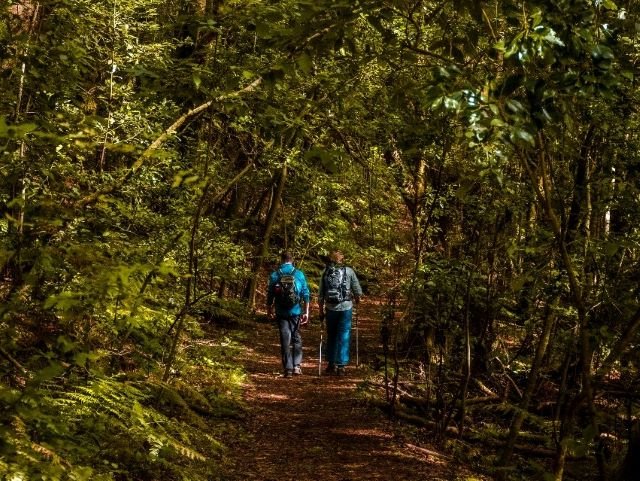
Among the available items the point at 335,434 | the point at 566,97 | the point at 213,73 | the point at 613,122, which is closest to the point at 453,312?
the point at 335,434

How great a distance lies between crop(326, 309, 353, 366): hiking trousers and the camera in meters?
11.1

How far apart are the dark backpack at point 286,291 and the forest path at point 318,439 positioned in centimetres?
141

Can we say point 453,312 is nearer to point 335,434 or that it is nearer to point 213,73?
point 335,434

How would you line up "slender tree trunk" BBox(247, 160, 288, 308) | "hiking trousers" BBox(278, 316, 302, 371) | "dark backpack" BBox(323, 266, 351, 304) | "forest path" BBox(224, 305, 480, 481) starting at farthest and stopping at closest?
"slender tree trunk" BBox(247, 160, 288, 308)
"dark backpack" BBox(323, 266, 351, 304)
"hiking trousers" BBox(278, 316, 302, 371)
"forest path" BBox(224, 305, 480, 481)

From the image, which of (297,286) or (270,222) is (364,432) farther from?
(270,222)

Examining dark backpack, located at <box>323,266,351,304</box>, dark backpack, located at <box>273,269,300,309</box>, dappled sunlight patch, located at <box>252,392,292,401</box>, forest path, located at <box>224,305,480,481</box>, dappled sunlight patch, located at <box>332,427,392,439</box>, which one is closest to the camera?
forest path, located at <box>224,305,480,481</box>

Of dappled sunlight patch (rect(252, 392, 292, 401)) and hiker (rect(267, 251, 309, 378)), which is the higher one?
hiker (rect(267, 251, 309, 378))

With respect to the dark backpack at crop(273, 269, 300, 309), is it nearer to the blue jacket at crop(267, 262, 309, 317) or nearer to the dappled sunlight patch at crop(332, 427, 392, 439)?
the blue jacket at crop(267, 262, 309, 317)

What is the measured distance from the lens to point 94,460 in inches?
169

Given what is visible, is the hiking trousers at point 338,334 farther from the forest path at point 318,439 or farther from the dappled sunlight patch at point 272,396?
the dappled sunlight patch at point 272,396

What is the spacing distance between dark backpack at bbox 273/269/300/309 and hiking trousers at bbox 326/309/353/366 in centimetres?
76

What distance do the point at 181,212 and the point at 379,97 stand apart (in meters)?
3.16

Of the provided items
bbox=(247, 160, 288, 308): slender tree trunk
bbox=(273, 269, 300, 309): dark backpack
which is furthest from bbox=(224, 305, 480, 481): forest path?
bbox=(247, 160, 288, 308): slender tree trunk

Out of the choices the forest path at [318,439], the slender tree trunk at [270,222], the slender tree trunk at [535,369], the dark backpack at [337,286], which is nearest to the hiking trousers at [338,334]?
the dark backpack at [337,286]
